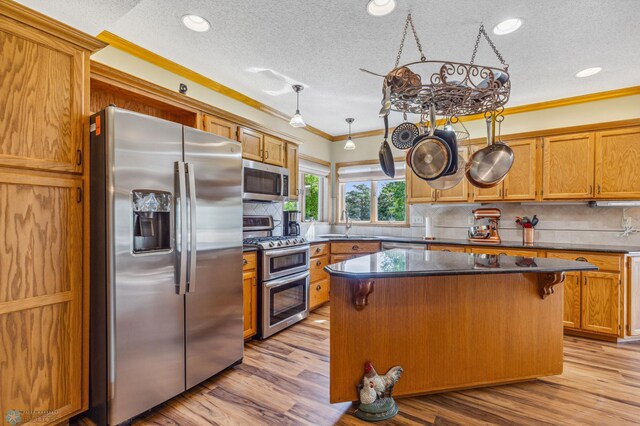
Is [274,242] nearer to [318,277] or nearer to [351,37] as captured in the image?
[318,277]

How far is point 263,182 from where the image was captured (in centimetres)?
342

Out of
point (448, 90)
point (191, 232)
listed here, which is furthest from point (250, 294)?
point (448, 90)

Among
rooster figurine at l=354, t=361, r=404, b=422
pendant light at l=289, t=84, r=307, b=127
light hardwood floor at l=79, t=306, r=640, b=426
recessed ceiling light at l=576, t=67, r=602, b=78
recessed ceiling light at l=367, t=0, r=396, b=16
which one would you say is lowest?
light hardwood floor at l=79, t=306, r=640, b=426

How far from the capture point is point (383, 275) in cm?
175

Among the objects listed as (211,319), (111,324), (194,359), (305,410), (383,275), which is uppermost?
(383,275)

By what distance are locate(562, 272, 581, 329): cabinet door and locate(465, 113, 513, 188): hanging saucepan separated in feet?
6.25

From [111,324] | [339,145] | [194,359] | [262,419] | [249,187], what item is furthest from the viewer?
[339,145]

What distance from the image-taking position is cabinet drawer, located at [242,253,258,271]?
9.24 ft

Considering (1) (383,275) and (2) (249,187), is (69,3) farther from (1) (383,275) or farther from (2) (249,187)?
(1) (383,275)

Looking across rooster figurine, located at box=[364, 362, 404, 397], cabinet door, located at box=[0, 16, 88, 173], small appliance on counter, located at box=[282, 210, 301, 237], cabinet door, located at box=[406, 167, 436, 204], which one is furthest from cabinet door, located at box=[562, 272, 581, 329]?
cabinet door, located at box=[0, 16, 88, 173]

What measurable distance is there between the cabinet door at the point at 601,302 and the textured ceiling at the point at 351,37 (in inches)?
77.7

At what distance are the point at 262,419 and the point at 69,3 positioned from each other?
A: 266cm

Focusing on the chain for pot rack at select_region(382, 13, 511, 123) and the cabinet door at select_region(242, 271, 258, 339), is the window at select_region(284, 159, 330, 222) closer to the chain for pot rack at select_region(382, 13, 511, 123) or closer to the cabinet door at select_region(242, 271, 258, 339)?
the cabinet door at select_region(242, 271, 258, 339)

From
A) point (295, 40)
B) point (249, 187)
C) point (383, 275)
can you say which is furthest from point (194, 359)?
point (295, 40)
